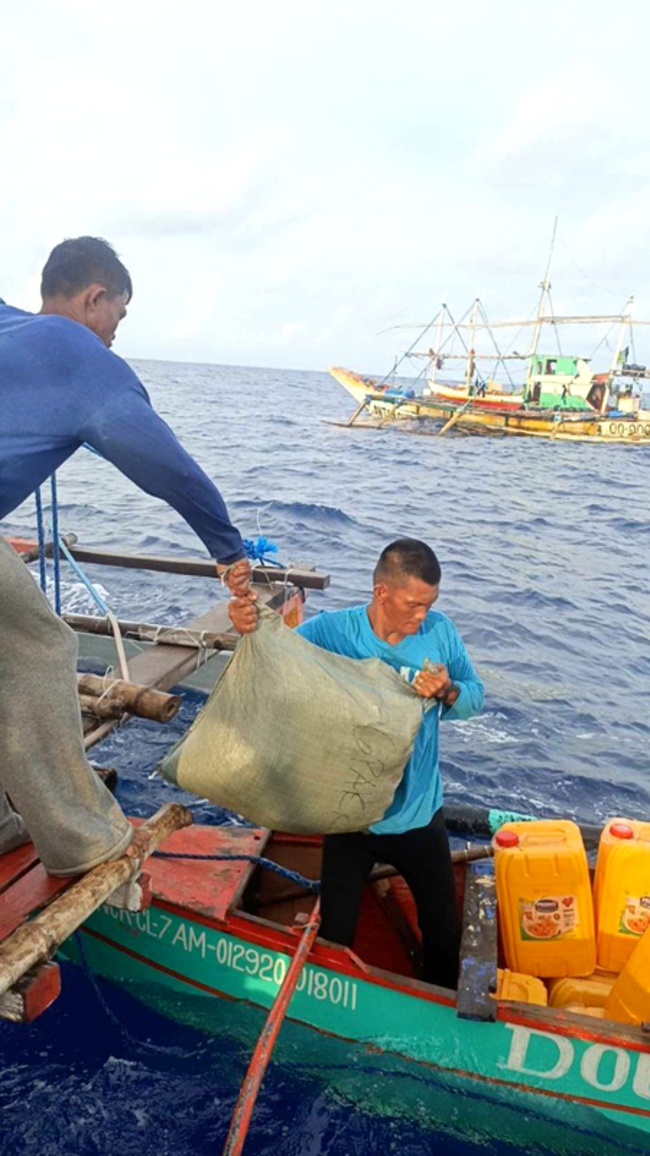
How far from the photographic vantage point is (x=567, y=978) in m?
4.18

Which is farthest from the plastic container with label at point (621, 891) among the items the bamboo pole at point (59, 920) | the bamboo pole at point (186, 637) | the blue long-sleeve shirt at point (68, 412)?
the bamboo pole at point (186, 637)

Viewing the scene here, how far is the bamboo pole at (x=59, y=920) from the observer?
255cm

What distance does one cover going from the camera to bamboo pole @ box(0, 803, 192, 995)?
8.37 ft

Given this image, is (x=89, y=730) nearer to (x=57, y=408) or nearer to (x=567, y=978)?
(x=57, y=408)

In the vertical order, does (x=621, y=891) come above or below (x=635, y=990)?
above

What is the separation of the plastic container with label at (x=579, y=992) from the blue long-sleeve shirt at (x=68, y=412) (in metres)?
3.32

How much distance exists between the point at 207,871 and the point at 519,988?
182 centimetres

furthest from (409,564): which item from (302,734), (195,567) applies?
(195,567)

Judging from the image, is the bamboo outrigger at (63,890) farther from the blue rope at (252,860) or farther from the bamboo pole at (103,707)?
the blue rope at (252,860)

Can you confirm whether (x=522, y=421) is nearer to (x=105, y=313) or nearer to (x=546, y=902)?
(x=546, y=902)

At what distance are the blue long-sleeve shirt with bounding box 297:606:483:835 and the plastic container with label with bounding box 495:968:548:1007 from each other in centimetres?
103

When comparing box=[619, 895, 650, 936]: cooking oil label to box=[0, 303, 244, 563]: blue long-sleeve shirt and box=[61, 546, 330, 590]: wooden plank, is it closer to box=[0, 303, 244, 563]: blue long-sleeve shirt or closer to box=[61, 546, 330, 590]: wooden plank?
box=[0, 303, 244, 563]: blue long-sleeve shirt

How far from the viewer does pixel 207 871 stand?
453 cm

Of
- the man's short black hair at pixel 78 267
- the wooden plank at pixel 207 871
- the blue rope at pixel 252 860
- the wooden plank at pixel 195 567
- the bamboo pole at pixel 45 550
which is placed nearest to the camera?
the man's short black hair at pixel 78 267
